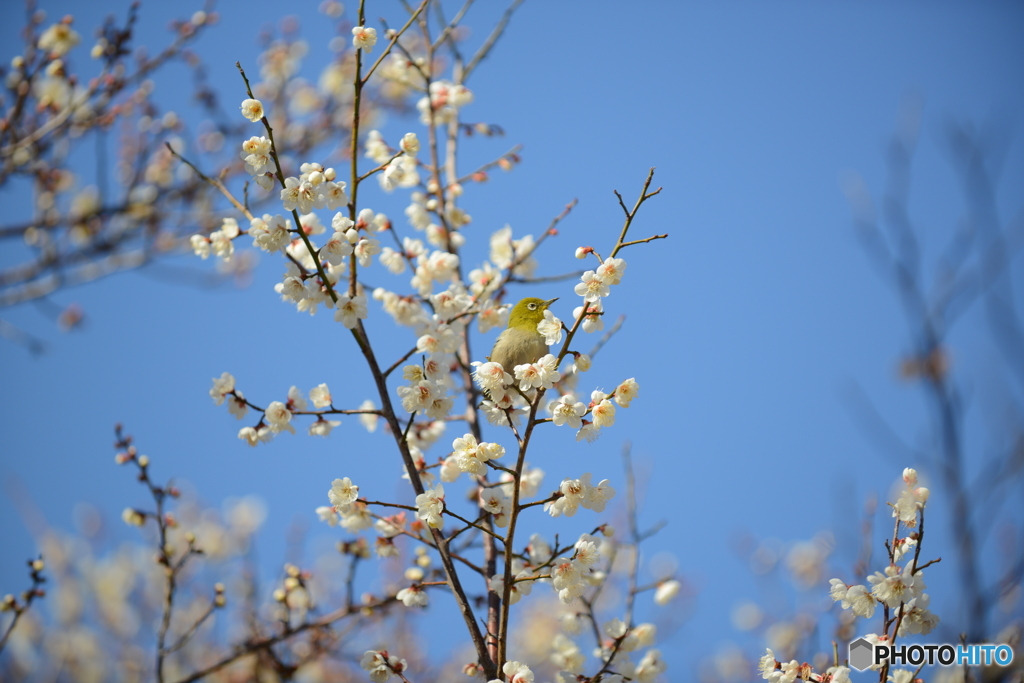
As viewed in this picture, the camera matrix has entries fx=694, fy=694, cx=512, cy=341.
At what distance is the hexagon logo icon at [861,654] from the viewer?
224cm

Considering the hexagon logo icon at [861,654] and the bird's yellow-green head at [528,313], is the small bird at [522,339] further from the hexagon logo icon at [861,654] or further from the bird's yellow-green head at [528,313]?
the hexagon logo icon at [861,654]

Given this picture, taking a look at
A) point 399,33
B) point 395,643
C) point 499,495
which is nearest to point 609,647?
point 499,495

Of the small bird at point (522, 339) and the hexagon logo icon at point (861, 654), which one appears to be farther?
the small bird at point (522, 339)

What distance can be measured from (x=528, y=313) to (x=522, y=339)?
15 centimetres

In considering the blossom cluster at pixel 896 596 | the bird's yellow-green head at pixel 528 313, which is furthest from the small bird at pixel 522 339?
the blossom cluster at pixel 896 596

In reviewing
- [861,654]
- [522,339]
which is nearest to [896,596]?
[861,654]

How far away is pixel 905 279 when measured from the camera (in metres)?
2.23

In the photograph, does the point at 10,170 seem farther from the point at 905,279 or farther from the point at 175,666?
the point at 175,666

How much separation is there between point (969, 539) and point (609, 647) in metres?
1.34

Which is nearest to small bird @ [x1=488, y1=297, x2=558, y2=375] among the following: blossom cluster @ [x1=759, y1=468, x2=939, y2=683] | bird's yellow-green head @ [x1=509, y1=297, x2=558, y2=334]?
bird's yellow-green head @ [x1=509, y1=297, x2=558, y2=334]

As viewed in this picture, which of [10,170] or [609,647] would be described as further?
[10,170]

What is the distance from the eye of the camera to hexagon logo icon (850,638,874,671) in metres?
2.24

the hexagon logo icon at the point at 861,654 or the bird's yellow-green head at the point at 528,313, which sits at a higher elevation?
the bird's yellow-green head at the point at 528,313

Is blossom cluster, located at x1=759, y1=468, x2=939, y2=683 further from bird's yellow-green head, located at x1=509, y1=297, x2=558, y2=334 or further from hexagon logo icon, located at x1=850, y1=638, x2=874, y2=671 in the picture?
bird's yellow-green head, located at x1=509, y1=297, x2=558, y2=334
